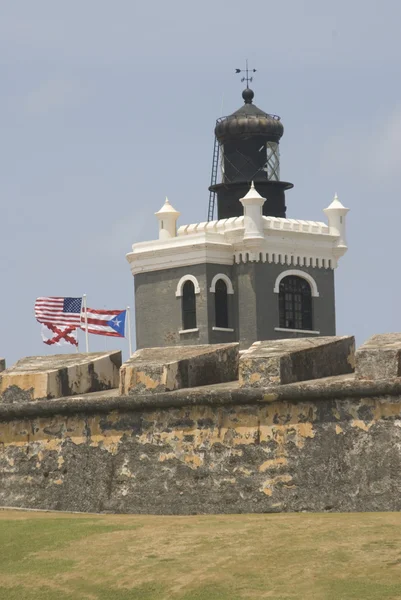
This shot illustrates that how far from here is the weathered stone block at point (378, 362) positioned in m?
18.9

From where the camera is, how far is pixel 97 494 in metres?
20.5

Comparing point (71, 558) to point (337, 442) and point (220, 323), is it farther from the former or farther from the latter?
point (220, 323)

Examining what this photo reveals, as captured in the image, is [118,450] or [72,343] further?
[72,343]

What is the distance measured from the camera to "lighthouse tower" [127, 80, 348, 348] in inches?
1897

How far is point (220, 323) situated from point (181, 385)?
27766 millimetres

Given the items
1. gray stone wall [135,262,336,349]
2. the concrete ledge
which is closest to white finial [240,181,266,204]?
gray stone wall [135,262,336,349]

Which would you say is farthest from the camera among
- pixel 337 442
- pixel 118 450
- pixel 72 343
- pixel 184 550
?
pixel 72 343

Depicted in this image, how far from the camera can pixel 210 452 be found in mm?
19688

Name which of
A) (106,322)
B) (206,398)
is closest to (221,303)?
(106,322)

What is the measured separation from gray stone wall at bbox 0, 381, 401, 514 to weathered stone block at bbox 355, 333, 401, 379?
48 cm

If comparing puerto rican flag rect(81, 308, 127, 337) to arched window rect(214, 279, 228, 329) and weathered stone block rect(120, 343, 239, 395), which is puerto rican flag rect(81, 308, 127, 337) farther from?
weathered stone block rect(120, 343, 239, 395)

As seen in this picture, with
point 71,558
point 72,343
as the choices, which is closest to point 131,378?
point 71,558

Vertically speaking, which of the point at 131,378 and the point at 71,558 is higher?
the point at 131,378

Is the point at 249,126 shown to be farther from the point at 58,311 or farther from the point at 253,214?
the point at 58,311
